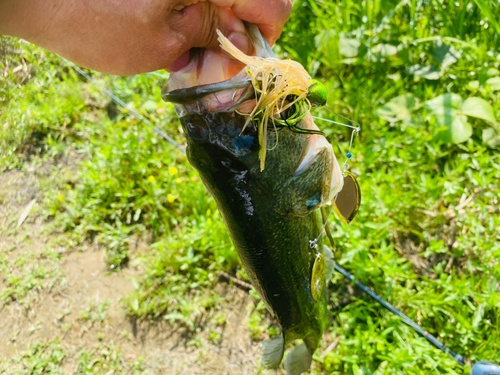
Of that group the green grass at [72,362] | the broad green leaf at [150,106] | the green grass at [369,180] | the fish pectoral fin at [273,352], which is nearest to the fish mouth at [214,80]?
the fish pectoral fin at [273,352]

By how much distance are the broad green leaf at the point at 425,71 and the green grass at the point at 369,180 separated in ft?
0.04

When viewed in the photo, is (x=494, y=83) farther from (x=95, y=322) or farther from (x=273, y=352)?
(x=95, y=322)

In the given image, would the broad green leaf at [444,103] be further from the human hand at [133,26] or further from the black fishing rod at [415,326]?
the human hand at [133,26]

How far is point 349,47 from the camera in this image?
3.97 m

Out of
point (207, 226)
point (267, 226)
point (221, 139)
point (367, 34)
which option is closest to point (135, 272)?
point (207, 226)

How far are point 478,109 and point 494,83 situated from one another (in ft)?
1.17

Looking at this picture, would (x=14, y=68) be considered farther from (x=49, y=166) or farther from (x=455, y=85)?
(x=455, y=85)

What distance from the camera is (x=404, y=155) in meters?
3.17

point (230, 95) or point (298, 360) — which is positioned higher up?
point (230, 95)

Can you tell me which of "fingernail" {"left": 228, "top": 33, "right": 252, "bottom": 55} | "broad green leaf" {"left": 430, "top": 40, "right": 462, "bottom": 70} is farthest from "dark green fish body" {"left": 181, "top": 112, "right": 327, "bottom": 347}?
"broad green leaf" {"left": 430, "top": 40, "right": 462, "bottom": 70}

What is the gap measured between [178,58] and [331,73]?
2867 mm

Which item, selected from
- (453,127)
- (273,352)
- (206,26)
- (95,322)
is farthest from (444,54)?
(95,322)

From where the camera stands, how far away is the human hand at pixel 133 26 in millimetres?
1407

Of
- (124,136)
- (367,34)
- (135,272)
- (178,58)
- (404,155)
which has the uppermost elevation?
(178,58)
